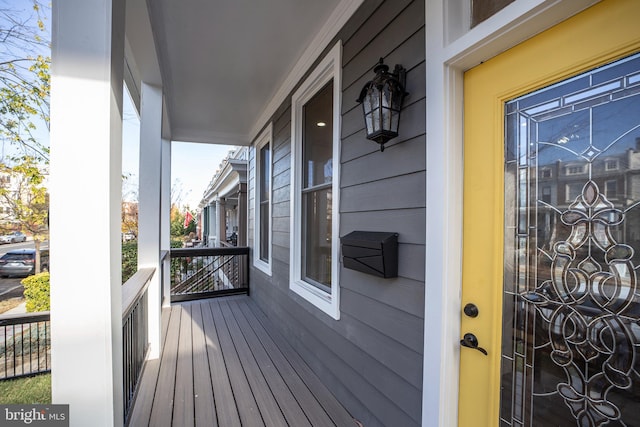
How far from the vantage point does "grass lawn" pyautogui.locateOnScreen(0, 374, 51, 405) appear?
3.50 ft

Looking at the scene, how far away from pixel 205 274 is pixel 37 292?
536 cm

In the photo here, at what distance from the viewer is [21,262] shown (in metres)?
1.07

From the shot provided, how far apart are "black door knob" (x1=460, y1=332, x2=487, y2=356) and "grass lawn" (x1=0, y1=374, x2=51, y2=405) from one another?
158 centimetres

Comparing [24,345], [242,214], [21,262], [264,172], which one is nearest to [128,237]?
[24,345]

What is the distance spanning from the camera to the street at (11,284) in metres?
1.01

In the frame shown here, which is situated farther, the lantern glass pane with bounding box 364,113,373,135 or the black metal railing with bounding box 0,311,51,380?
the lantern glass pane with bounding box 364,113,373,135

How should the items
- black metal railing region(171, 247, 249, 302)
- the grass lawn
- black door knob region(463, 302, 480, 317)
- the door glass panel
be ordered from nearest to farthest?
the door glass panel → the grass lawn → black door knob region(463, 302, 480, 317) → black metal railing region(171, 247, 249, 302)

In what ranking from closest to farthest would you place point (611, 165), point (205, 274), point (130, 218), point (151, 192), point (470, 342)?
point (611, 165) → point (470, 342) → point (130, 218) → point (151, 192) → point (205, 274)

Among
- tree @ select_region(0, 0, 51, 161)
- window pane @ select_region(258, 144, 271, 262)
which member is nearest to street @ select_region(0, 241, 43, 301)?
tree @ select_region(0, 0, 51, 161)

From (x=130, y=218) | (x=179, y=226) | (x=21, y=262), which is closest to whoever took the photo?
(x=21, y=262)

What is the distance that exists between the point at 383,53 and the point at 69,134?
1.48 metres

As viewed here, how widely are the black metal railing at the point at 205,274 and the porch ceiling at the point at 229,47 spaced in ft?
7.47

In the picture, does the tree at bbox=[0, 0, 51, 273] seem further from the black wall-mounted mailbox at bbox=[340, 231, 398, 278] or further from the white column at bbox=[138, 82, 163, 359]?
the white column at bbox=[138, 82, 163, 359]

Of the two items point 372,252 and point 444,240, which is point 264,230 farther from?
point 444,240
